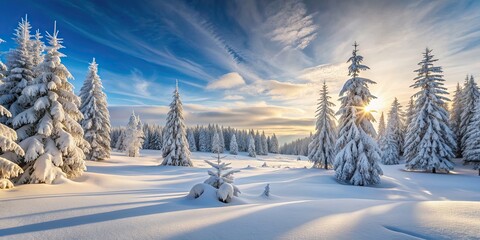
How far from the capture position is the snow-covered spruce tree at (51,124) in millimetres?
11320

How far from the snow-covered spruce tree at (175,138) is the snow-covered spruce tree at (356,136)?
19.5 metres

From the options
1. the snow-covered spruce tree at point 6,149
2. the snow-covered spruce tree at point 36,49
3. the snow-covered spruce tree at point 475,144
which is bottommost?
the snow-covered spruce tree at point 6,149

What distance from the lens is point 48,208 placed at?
6973 mm

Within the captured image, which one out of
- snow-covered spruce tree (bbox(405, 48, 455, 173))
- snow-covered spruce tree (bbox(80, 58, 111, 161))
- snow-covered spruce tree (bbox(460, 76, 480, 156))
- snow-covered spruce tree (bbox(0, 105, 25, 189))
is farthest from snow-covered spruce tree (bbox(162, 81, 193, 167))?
snow-covered spruce tree (bbox(460, 76, 480, 156))

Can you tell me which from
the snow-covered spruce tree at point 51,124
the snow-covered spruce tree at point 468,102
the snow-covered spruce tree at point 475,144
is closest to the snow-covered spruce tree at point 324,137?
the snow-covered spruce tree at point 475,144

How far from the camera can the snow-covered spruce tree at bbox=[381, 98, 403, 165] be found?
38.8 m

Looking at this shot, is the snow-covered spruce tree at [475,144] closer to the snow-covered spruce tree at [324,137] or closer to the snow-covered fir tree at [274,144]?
the snow-covered spruce tree at [324,137]

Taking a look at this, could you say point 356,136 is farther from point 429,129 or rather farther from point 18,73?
point 18,73

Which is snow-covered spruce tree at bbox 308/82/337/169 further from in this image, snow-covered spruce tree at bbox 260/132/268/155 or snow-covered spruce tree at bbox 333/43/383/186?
snow-covered spruce tree at bbox 260/132/268/155

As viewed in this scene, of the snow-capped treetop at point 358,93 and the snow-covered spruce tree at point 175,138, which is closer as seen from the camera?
the snow-capped treetop at point 358,93

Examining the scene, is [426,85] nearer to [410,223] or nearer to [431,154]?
[431,154]

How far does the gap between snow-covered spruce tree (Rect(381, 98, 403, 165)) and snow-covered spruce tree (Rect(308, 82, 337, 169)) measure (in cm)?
1603

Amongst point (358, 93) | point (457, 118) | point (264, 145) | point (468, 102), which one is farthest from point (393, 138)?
point (264, 145)

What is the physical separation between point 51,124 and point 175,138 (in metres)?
18.4
